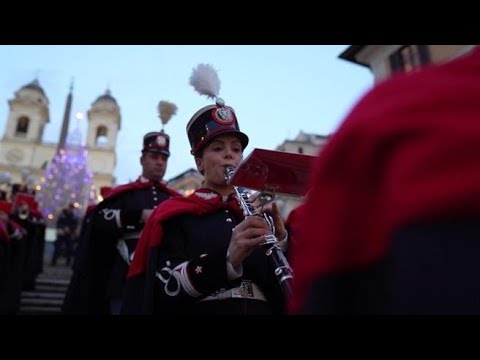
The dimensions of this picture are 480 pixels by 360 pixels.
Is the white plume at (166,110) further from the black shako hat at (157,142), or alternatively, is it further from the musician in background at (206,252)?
the musician in background at (206,252)

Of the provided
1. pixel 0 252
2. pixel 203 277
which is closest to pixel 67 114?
pixel 0 252

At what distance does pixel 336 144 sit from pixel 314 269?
8.6 inches

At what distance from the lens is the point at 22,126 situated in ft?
168

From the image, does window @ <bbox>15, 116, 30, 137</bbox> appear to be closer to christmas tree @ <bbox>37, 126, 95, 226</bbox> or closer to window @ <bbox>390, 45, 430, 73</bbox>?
christmas tree @ <bbox>37, 126, 95, 226</bbox>

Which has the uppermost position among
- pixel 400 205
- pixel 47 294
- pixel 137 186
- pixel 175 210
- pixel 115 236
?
pixel 137 186

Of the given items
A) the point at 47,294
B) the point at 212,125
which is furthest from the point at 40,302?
the point at 212,125

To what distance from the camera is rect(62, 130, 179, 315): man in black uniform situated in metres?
4.23

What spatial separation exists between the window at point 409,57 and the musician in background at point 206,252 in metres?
15.6

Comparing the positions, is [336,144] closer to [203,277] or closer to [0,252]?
[203,277]

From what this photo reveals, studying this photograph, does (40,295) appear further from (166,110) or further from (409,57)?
(409,57)

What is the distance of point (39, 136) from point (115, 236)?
54.5 m

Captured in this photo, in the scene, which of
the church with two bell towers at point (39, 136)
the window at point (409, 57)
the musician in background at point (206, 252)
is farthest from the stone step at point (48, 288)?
the church with two bell towers at point (39, 136)

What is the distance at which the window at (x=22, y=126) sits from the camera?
50.7 m

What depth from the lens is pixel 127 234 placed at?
4250 mm
